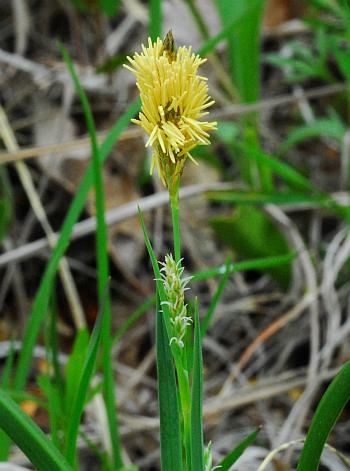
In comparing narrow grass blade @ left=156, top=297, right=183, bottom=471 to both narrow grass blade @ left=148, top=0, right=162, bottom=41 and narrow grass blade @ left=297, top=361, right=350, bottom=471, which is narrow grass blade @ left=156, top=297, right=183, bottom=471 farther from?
narrow grass blade @ left=148, top=0, right=162, bottom=41

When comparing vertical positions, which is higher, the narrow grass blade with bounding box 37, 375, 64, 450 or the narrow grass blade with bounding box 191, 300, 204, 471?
the narrow grass blade with bounding box 191, 300, 204, 471

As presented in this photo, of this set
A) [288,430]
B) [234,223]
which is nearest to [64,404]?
[288,430]

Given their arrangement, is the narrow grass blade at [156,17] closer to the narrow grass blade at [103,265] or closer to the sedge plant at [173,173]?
the narrow grass blade at [103,265]

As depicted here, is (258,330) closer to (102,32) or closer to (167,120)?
(102,32)

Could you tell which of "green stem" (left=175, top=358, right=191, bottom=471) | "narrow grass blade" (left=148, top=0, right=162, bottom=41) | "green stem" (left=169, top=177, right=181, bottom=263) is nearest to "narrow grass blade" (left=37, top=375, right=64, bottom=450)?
"green stem" (left=175, top=358, right=191, bottom=471)

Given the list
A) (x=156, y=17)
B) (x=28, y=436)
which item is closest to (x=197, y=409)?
(x=28, y=436)
